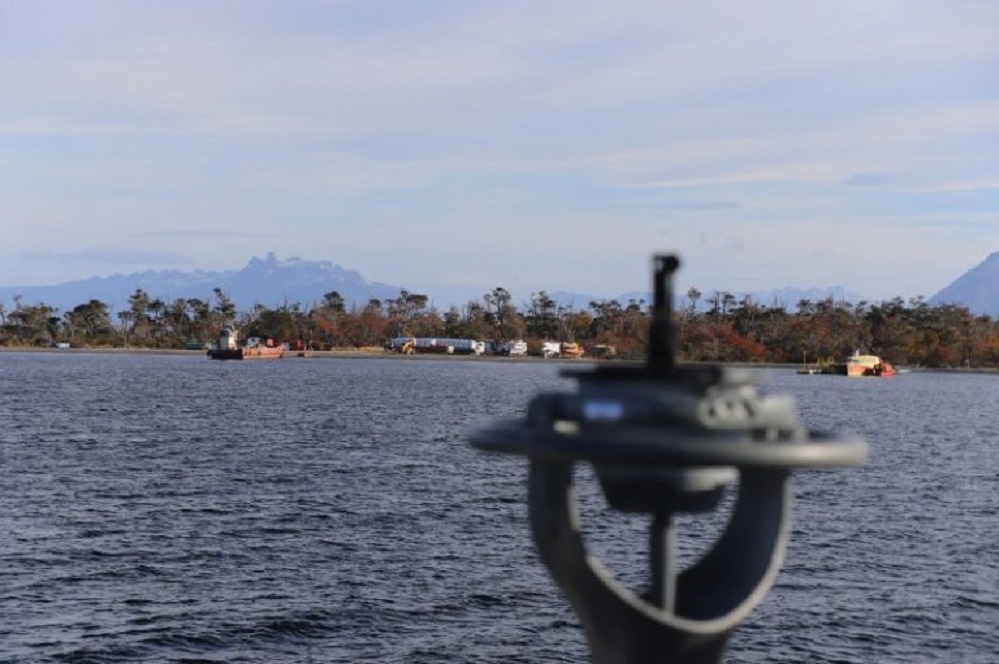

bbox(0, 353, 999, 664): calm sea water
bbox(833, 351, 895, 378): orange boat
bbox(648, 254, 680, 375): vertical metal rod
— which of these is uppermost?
bbox(648, 254, 680, 375): vertical metal rod

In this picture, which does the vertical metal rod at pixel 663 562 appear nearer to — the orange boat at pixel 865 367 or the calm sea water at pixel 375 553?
the calm sea water at pixel 375 553

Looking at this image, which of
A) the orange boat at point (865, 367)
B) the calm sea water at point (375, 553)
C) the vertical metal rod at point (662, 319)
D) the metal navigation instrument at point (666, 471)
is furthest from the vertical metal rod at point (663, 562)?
the orange boat at point (865, 367)

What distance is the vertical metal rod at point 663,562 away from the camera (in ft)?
20.4

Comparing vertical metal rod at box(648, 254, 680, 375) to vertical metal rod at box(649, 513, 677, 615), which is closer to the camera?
vertical metal rod at box(648, 254, 680, 375)

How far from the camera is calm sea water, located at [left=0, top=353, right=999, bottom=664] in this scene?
2697 centimetres

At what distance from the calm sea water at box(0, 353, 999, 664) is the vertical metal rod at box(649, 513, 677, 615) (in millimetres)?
1308

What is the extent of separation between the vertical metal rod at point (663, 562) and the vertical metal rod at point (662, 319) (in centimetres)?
91

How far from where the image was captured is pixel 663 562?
632cm

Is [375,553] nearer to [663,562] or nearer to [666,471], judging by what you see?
[663,562]

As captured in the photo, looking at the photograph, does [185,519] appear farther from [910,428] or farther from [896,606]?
[910,428]

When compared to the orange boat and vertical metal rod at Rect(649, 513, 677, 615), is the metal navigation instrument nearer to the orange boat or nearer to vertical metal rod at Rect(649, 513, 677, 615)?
vertical metal rod at Rect(649, 513, 677, 615)

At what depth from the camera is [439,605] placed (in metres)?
30.0

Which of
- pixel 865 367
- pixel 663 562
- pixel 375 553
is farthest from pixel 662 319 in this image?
pixel 865 367

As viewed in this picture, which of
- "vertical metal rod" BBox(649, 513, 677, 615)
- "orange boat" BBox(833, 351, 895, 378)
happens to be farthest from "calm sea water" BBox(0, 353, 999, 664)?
"orange boat" BBox(833, 351, 895, 378)
